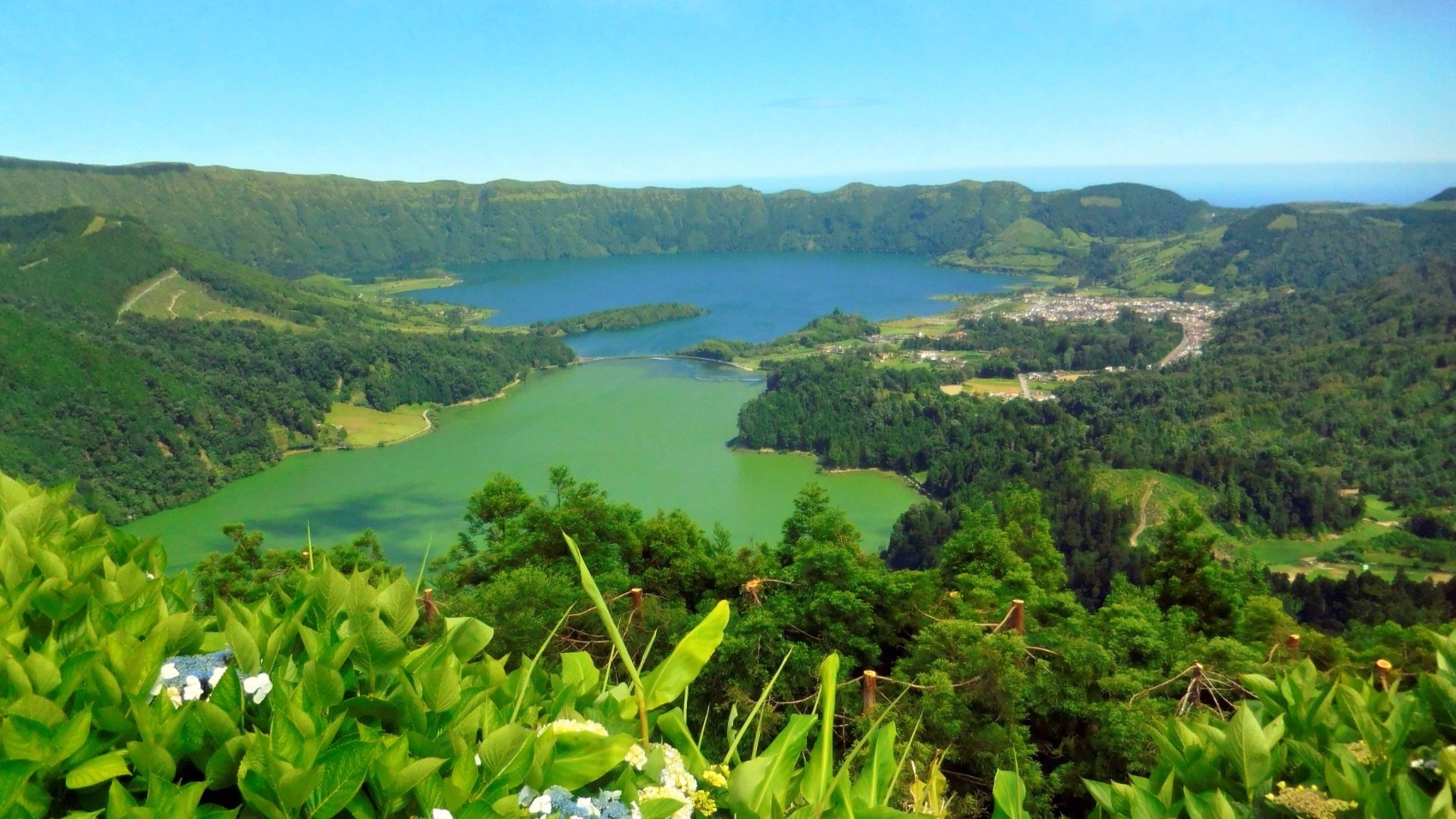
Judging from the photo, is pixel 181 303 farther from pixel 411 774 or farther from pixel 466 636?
pixel 411 774

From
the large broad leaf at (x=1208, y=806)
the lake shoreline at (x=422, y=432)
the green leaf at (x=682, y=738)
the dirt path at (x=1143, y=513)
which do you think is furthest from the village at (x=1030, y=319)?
the green leaf at (x=682, y=738)

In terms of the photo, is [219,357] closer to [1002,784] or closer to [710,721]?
[710,721]

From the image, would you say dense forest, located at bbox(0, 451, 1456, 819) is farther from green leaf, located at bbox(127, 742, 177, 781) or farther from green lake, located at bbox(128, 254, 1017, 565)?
green lake, located at bbox(128, 254, 1017, 565)

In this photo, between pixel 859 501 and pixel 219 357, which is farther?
pixel 219 357

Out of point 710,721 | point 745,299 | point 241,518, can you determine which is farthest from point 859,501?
point 745,299

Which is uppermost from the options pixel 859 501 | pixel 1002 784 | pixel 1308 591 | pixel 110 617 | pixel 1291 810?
pixel 110 617

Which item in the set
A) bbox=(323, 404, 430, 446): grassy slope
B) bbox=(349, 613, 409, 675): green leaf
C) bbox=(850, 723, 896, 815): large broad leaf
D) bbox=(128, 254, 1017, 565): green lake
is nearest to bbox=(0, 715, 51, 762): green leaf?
bbox=(349, 613, 409, 675): green leaf

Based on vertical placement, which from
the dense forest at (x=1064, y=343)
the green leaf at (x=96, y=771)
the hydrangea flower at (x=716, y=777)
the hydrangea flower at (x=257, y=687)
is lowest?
the dense forest at (x=1064, y=343)

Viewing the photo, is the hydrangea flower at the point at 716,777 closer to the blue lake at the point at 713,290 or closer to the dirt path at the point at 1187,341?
the dirt path at the point at 1187,341
